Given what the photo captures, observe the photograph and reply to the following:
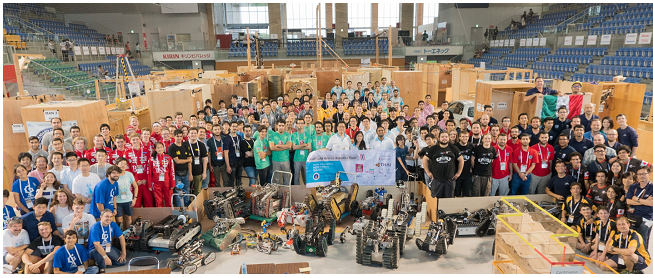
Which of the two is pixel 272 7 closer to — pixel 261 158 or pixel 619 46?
pixel 619 46

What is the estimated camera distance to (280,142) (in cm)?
762

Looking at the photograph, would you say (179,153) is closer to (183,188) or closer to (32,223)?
(183,188)

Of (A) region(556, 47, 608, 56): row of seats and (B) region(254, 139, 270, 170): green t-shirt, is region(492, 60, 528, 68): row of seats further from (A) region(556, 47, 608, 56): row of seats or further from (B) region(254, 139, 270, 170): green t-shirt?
(B) region(254, 139, 270, 170): green t-shirt

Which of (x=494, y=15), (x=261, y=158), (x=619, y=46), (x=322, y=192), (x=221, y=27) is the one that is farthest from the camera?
(x=221, y=27)

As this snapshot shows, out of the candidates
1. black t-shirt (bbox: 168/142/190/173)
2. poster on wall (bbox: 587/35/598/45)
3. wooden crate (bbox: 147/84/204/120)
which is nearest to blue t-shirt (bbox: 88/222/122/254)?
black t-shirt (bbox: 168/142/190/173)

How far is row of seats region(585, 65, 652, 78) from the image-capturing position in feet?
49.4

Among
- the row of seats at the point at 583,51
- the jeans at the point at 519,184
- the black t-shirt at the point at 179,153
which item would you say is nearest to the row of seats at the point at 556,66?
the row of seats at the point at 583,51

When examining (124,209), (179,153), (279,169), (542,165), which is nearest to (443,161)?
(542,165)

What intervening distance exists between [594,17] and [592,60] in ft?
15.1

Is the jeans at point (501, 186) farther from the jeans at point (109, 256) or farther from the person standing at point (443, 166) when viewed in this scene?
the jeans at point (109, 256)

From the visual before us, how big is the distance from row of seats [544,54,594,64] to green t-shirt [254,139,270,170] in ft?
61.4

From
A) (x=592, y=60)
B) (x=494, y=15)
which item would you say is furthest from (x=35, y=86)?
(x=494, y=15)

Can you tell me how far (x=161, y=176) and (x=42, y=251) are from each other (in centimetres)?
203

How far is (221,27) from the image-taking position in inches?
1361
